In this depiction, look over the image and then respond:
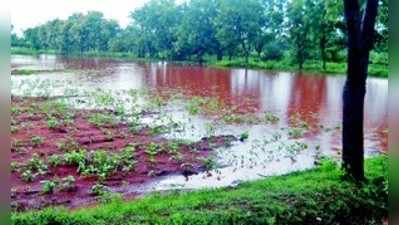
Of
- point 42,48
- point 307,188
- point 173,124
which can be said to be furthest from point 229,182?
point 42,48

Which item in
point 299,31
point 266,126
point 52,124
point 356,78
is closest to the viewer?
point 356,78

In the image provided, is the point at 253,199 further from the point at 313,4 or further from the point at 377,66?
the point at 313,4

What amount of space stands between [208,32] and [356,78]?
38780 mm

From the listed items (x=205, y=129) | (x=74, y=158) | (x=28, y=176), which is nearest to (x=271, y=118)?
(x=205, y=129)

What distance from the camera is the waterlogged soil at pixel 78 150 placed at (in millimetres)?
5473

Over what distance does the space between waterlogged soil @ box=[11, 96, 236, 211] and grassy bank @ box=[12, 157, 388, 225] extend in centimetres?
93

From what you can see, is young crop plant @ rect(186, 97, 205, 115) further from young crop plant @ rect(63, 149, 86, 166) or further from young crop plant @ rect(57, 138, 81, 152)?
young crop plant @ rect(63, 149, 86, 166)

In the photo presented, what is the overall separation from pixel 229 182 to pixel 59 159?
2470mm

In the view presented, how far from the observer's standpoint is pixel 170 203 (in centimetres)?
445

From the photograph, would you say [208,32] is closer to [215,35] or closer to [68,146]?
[215,35]

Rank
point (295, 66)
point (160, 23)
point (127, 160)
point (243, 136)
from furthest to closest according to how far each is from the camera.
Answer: point (160, 23), point (295, 66), point (243, 136), point (127, 160)

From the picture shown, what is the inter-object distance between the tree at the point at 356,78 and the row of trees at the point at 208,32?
26.3 m

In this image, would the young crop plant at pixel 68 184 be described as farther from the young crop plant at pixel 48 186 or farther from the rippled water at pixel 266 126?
the rippled water at pixel 266 126

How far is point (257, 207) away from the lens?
13.8 feet
